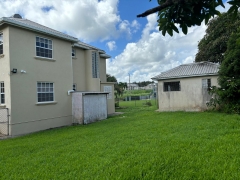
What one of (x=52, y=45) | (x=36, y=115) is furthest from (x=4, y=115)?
(x=52, y=45)

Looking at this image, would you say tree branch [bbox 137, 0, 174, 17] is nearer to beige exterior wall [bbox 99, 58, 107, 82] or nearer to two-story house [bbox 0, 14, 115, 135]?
two-story house [bbox 0, 14, 115, 135]

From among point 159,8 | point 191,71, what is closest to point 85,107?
point 191,71

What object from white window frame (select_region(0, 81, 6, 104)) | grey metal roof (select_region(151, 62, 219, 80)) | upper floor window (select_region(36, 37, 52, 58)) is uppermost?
upper floor window (select_region(36, 37, 52, 58))

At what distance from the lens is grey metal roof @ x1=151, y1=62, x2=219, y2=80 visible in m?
16.0

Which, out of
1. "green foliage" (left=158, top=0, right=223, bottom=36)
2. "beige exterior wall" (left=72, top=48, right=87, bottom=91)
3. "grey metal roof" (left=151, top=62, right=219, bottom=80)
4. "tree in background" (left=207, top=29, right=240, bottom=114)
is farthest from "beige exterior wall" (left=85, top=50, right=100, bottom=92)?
"green foliage" (left=158, top=0, right=223, bottom=36)

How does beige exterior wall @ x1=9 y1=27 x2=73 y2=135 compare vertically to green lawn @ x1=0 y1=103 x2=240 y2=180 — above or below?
above

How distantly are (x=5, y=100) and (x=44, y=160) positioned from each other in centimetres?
693

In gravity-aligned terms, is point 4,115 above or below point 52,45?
below

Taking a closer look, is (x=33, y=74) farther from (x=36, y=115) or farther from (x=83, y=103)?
(x=83, y=103)

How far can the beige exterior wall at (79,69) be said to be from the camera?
1627 cm

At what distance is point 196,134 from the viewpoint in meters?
7.36

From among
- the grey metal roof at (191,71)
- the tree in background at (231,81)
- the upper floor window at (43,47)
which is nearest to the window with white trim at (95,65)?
the upper floor window at (43,47)

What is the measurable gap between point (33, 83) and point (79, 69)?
18.0ft

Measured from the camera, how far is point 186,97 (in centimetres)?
1689
